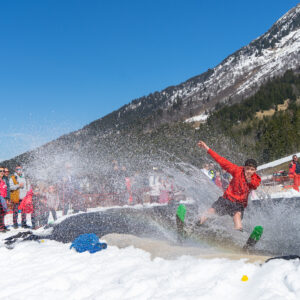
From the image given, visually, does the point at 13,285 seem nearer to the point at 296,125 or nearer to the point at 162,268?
the point at 162,268

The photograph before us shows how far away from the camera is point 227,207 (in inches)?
220

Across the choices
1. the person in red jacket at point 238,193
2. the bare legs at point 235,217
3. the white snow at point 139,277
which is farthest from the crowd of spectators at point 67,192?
the person in red jacket at point 238,193

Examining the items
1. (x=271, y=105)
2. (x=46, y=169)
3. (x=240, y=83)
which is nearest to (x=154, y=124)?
(x=271, y=105)

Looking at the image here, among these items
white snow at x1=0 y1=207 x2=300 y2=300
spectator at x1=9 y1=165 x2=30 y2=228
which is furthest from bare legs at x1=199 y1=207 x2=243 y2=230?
spectator at x1=9 y1=165 x2=30 y2=228

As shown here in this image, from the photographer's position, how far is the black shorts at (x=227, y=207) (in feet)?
18.1

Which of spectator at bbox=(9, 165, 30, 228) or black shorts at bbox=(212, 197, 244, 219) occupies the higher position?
spectator at bbox=(9, 165, 30, 228)

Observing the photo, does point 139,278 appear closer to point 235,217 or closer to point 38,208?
point 235,217

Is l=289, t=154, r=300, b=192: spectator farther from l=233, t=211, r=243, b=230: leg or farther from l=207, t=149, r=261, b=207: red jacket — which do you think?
l=233, t=211, r=243, b=230: leg

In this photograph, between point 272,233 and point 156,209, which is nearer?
point 272,233

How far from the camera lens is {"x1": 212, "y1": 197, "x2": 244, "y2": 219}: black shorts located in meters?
5.51

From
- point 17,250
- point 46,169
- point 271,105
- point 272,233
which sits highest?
point 271,105

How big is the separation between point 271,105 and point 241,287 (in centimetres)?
9036

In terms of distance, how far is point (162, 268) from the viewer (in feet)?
14.0

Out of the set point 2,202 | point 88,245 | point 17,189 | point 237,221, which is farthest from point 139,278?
point 17,189
